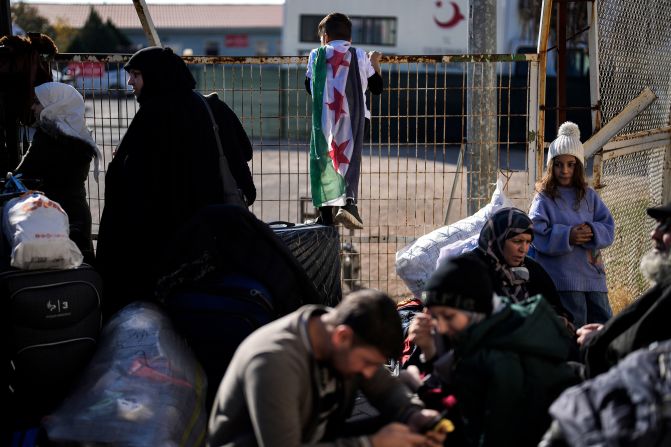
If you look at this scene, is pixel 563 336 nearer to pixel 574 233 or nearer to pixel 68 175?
pixel 574 233

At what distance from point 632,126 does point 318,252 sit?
2.84m

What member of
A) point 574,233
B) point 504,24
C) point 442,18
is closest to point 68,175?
point 574,233

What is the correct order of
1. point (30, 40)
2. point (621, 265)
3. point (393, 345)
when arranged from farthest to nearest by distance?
point (621, 265) → point (30, 40) → point (393, 345)

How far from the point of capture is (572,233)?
5.08 meters

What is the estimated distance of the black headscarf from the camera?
4785mm

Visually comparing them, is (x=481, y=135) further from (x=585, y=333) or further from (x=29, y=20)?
(x=29, y=20)

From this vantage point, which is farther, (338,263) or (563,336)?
(338,263)

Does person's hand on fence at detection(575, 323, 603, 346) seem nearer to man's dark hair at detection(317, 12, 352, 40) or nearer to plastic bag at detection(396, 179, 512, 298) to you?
plastic bag at detection(396, 179, 512, 298)

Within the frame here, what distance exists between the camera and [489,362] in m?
3.12

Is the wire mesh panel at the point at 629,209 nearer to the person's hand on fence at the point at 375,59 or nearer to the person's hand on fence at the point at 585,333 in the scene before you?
the person's hand on fence at the point at 375,59

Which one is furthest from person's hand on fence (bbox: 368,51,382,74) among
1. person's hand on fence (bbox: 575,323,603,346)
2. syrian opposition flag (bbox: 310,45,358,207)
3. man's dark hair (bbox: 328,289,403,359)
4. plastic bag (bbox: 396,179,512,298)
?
man's dark hair (bbox: 328,289,403,359)

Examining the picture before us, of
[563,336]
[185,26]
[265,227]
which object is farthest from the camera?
[185,26]

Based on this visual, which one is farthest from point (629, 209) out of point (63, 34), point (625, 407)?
point (63, 34)

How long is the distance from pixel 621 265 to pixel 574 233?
2.03 meters
